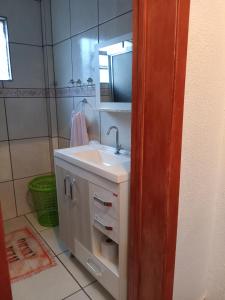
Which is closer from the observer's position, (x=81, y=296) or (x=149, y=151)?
(x=149, y=151)

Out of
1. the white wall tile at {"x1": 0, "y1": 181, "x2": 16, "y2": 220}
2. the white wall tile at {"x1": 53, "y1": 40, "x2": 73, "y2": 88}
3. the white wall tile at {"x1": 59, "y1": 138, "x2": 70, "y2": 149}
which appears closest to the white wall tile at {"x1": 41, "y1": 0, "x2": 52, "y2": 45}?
the white wall tile at {"x1": 53, "y1": 40, "x2": 73, "y2": 88}

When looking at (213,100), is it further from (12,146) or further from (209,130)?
(12,146)

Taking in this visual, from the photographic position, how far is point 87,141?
1906 mm

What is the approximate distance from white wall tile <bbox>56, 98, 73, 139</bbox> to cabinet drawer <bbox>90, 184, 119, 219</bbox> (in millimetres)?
1057

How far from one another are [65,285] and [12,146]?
53.2 inches

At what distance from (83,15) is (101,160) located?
3.72 feet

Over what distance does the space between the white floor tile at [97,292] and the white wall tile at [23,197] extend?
1.23 metres

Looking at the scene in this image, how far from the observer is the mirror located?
1.44 m

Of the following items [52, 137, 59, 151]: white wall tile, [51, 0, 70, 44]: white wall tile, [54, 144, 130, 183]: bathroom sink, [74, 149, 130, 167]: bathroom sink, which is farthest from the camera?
[52, 137, 59, 151]: white wall tile

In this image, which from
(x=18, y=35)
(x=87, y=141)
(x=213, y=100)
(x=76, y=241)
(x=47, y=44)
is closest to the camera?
(x=213, y=100)

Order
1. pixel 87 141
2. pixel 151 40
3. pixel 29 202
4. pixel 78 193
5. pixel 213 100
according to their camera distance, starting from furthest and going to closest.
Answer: pixel 29 202
pixel 87 141
pixel 78 193
pixel 213 100
pixel 151 40

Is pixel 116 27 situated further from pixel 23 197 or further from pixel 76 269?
pixel 23 197

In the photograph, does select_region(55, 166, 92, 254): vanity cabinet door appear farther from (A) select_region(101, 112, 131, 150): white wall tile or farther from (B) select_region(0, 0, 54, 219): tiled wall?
(B) select_region(0, 0, 54, 219): tiled wall

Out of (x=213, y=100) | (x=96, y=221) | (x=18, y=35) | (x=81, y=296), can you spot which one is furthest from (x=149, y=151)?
(x=18, y=35)
